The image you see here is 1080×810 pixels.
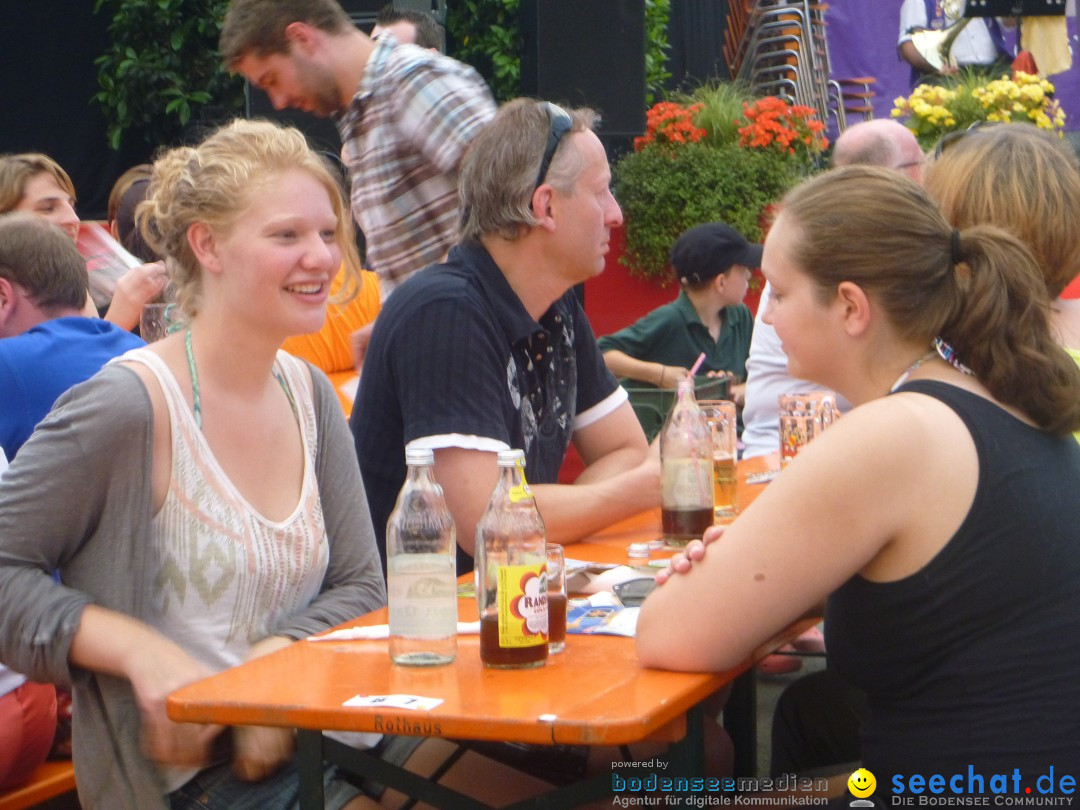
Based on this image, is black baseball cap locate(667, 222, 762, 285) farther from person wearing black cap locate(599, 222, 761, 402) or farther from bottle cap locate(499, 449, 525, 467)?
bottle cap locate(499, 449, 525, 467)

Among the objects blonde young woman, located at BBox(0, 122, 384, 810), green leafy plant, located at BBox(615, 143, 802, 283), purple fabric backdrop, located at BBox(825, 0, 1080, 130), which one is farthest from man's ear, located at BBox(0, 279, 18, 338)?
purple fabric backdrop, located at BBox(825, 0, 1080, 130)

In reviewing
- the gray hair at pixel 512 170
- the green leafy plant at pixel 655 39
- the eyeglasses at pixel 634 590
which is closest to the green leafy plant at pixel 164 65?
the green leafy plant at pixel 655 39

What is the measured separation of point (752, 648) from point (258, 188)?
40.7 inches

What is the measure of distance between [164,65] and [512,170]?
723 cm

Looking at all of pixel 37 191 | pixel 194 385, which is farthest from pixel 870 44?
pixel 194 385

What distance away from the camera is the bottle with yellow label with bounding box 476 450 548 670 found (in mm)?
1707

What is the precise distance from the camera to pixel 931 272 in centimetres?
179

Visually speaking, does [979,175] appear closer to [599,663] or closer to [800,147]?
[599,663]

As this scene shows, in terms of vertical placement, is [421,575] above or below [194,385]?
below

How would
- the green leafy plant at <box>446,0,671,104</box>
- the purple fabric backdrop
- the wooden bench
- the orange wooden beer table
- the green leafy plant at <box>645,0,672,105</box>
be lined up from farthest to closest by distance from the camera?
1. the purple fabric backdrop
2. the green leafy plant at <box>645,0,672,105</box>
3. the green leafy plant at <box>446,0,671,104</box>
4. the wooden bench
5. the orange wooden beer table

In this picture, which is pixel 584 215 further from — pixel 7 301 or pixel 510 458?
pixel 7 301

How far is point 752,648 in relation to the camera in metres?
1.71

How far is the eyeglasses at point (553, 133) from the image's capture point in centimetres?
264

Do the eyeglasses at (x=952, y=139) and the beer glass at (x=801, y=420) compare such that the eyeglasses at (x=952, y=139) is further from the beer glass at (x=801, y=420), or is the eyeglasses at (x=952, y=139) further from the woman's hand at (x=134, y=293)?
the woman's hand at (x=134, y=293)
